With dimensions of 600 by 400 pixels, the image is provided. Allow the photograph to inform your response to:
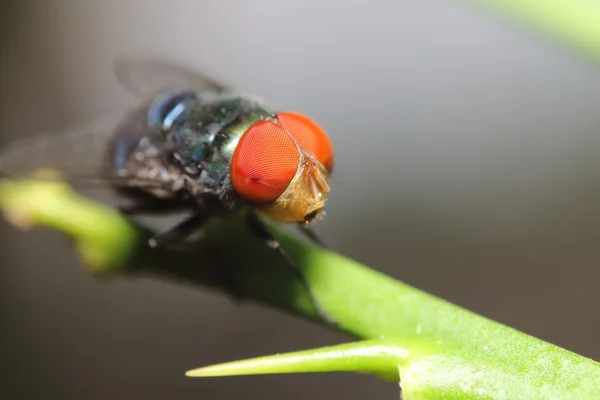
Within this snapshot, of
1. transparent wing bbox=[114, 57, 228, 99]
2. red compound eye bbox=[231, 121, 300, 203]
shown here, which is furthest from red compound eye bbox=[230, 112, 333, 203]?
transparent wing bbox=[114, 57, 228, 99]

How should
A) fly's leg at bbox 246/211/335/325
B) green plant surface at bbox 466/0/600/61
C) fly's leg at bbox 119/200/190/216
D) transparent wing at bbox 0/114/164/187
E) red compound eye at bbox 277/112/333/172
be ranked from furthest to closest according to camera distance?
fly's leg at bbox 119/200/190/216 → transparent wing at bbox 0/114/164/187 → red compound eye at bbox 277/112/333/172 → green plant surface at bbox 466/0/600/61 → fly's leg at bbox 246/211/335/325

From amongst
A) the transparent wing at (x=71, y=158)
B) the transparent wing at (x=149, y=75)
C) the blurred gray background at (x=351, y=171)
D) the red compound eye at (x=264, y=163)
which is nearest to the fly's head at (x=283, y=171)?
the red compound eye at (x=264, y=163)

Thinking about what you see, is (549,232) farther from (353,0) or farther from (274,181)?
(274,181)

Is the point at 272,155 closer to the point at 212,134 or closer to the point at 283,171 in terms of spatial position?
the point at 283,171

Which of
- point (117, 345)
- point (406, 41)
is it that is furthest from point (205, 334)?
point (406, 41)

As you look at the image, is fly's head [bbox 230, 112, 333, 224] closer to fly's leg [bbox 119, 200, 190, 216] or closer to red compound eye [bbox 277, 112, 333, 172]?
red compound eye [bbox 277, 112, 333, 172]

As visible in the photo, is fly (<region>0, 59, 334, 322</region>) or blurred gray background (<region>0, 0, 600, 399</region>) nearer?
fly (<region>0, 59, 334, 322</region>)

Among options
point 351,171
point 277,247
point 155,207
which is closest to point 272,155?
point 277,247
